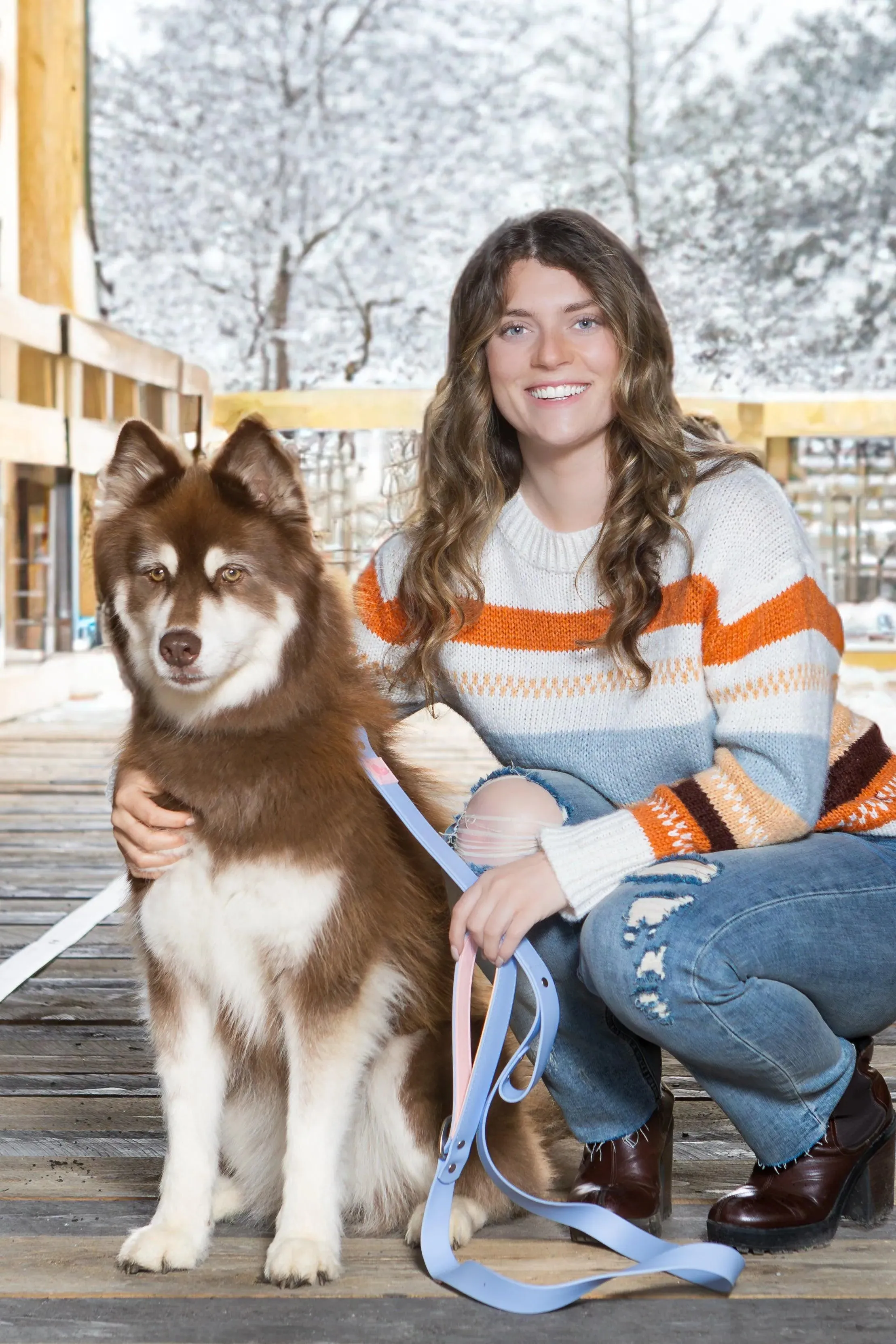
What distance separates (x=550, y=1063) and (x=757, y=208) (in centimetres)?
1216

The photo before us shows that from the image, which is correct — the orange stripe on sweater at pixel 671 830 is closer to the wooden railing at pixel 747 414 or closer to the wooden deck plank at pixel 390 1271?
the wooden deck plank at pixel 390 1271

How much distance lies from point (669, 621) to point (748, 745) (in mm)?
176

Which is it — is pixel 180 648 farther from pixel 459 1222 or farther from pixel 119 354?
pixel 119 354

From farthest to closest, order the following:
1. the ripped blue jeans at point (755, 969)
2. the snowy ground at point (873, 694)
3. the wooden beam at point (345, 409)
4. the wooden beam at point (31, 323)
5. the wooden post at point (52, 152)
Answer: the wooden beam at point (345, 409)
the wooden post at point (52, 152)
the wooden beam at point (31, 323)
the snowy ground at point (873, 694)
the ripped blue jeans at point (755, 969)

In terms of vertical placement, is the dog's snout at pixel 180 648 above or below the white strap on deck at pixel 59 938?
above

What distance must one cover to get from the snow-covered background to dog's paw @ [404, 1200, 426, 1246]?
37.2 ft

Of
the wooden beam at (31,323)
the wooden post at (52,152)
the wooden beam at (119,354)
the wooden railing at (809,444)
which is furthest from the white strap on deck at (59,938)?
the wooden railing at (809,444)

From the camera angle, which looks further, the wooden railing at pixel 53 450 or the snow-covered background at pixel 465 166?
the snow-covered background at pixel 465 166

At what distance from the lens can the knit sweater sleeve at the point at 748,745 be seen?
59.9 inches

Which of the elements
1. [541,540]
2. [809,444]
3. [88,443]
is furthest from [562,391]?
[809,444]

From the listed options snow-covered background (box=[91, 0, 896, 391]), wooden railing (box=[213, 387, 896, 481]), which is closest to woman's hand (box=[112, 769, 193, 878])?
wooden railing (box=[213, 387, 896, 481])

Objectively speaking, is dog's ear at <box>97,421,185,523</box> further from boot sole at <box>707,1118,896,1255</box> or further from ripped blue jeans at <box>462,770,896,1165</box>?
boot sole at <box>707,1118,896,1255</box>

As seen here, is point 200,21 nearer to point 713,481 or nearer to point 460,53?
point 460,53

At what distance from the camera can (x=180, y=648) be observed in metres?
1.47
